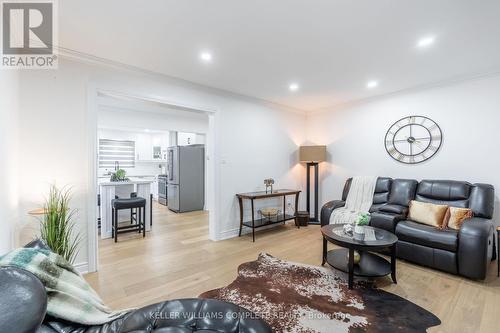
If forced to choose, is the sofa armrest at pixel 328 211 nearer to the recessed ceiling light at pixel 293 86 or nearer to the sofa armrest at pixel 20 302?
the recessed ceiling light at pixel 293 86

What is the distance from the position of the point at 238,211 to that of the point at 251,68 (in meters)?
2.38

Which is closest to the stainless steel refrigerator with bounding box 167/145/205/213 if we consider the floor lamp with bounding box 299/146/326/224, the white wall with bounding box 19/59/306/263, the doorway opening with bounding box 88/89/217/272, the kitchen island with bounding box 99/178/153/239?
the doorway opening with bounding box 88/89/217/272

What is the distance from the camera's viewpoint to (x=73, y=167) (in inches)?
104

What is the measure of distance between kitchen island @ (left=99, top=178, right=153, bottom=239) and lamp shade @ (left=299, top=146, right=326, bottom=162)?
3221mm

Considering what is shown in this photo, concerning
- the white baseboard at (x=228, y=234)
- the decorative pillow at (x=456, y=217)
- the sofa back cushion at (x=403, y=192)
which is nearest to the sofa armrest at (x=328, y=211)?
the sofa back cushion at (x=403, y=192)

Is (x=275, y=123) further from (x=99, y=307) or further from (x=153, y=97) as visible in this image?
(x=99, y=307)

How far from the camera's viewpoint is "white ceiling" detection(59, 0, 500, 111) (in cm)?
188

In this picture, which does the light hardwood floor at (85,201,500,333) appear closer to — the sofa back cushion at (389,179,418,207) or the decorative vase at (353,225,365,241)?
the decorative vase at (353,225,365,241)

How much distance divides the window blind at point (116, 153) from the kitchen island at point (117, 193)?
359cm

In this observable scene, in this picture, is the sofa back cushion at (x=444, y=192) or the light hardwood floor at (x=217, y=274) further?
the sofa back cushion at (x=444, y=192)

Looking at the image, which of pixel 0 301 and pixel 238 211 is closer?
pixel 0 301

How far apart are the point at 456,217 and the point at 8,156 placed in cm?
466

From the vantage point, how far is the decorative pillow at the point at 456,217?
280 centimetres

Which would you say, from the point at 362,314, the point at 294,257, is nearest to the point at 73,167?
the point at 294,257
